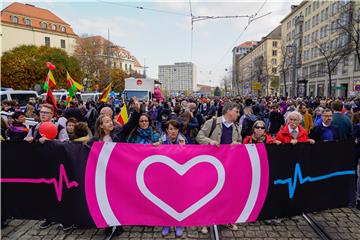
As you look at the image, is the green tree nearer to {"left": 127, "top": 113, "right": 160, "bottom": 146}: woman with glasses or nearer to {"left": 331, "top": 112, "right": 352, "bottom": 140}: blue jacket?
{"left": 127, "top": 113, "right": 160, "bottom": 146}: woman with glasses

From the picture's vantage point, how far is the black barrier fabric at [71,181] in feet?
11.6

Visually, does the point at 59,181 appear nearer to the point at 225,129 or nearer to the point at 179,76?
the point at 225,129

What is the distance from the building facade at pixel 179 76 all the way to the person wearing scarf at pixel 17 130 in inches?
4613

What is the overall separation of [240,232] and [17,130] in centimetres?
493

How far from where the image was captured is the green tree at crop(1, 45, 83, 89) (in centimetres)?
3809

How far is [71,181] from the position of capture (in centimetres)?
354

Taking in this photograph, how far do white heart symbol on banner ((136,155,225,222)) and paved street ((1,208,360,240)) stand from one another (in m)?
0.64

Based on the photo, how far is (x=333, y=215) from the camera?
457 cm

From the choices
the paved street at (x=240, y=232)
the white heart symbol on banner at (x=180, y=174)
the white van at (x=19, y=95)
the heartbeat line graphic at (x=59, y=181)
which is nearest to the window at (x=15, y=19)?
the white van at (x=19, y=95)

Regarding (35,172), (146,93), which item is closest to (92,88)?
(146,93)

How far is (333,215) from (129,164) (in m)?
3.78

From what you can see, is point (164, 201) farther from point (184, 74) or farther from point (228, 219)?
point (184, 74)

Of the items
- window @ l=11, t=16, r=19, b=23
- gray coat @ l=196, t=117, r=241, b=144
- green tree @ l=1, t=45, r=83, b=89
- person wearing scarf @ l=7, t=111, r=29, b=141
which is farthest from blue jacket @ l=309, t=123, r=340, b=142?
window @ l=11, t=16, r=19, b=23

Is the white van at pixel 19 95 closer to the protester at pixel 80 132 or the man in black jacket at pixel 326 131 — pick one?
the protester at pixel 80 132
